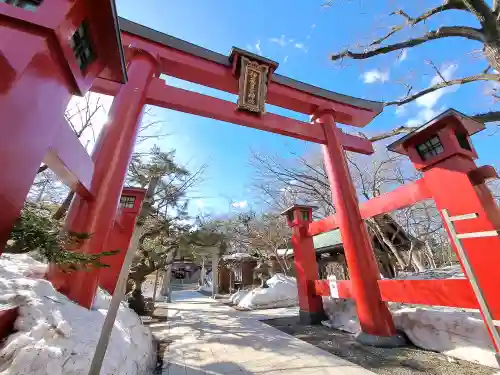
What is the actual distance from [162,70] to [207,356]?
605cm

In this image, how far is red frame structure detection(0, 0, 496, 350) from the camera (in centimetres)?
183

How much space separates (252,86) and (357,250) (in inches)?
175

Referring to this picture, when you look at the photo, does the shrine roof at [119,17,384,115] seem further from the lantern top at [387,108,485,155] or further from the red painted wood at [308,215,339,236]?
the red painted wood at [308,215,339,236]

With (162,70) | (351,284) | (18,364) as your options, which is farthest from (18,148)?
(351,284)

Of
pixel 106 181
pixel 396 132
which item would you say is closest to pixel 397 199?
pixel 396 132

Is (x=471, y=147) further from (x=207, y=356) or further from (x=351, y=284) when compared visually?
(x=207, y=356)

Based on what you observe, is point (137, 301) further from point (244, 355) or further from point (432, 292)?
point (432, 292)

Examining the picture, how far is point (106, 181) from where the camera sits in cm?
355

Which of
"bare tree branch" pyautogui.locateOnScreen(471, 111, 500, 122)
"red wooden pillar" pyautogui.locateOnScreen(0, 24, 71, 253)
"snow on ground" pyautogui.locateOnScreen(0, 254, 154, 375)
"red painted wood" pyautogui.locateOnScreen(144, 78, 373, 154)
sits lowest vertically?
"snow on ground" pyautogui.locateOnScreen(0, 254, 154, 375)

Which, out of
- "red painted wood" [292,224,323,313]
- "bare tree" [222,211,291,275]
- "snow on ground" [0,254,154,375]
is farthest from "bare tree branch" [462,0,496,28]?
"bare tree" [222,211,291,275]

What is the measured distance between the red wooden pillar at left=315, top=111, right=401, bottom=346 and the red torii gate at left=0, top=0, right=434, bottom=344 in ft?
0.07

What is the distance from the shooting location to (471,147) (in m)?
3.83

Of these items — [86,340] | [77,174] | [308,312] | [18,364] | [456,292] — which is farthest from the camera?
[308,312]

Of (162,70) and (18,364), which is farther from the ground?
(162,70)
